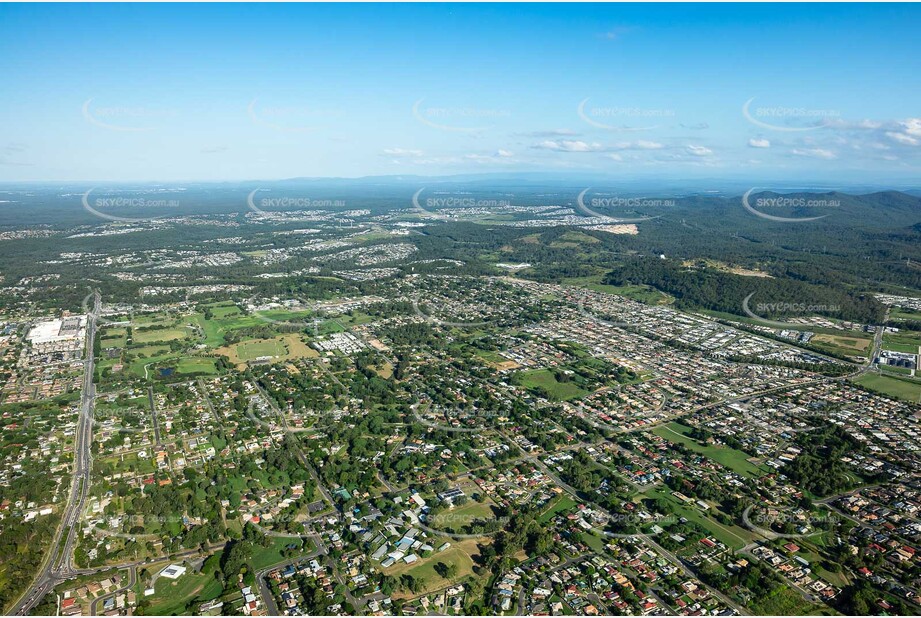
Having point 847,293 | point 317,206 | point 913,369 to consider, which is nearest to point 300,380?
point 913,369

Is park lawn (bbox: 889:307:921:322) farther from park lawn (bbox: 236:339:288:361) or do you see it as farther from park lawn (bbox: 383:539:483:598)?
park lawn (bbox: 236:339:288:361)

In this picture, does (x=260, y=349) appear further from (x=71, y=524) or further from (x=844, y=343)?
(x=844, y=343)

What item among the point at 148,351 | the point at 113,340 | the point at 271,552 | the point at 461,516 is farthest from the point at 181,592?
the point at 113,340

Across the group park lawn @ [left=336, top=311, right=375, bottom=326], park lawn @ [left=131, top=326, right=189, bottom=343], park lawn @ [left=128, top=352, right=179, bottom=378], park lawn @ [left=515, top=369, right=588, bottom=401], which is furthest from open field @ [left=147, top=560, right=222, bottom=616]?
park lawn @ [left=336, top=311, right=375, bottom=326]

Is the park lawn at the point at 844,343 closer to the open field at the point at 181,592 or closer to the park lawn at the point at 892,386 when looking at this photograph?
the park lawn at the point at 892,386

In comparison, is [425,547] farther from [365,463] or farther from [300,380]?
[300,380]

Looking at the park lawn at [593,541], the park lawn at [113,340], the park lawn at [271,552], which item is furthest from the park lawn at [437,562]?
the park lawn at [113,340]
